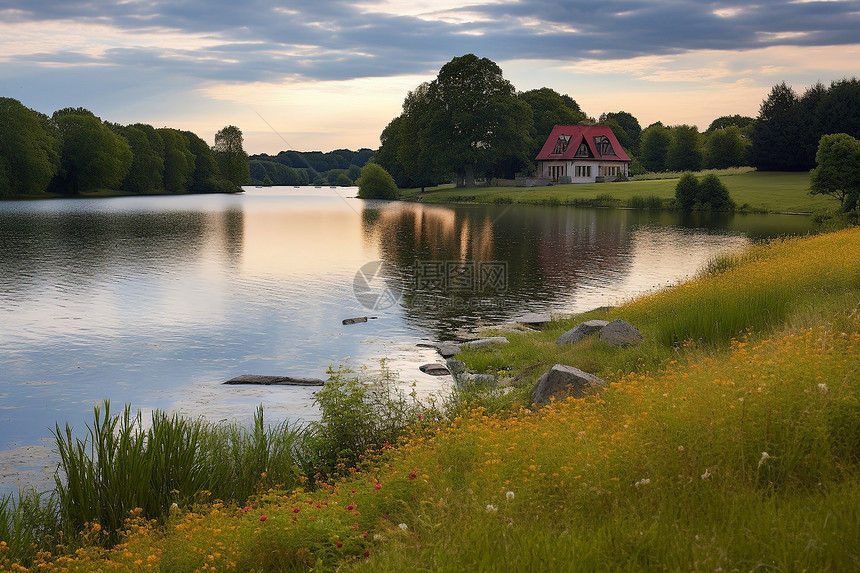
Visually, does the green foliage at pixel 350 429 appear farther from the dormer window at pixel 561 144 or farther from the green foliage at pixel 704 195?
the dormer window at pixel 561 144

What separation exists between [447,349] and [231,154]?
15980cm

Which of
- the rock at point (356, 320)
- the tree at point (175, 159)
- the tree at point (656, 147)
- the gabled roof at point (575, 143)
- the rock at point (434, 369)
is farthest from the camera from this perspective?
the tree at point (175, 159)

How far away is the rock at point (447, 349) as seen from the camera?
768 inches

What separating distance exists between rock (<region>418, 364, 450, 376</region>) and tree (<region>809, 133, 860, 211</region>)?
4539cm

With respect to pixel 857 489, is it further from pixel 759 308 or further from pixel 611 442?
pixel 759 308

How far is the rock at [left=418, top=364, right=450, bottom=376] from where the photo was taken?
58.0ft

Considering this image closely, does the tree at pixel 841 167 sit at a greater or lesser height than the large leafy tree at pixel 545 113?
lesser

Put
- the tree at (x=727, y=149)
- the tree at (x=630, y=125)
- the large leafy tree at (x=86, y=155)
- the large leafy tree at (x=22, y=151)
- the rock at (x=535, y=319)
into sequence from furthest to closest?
the tree at (x=630, y=125)
the tree at (x=727, y=149)
the large leafy tree at (x=86, y=155)
the large leafy tree at (x=22, y=151)
the rock at (x=535, y=319)

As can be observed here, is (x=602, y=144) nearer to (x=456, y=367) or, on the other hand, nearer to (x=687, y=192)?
(x=687, y=192)

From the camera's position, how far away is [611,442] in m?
7.64

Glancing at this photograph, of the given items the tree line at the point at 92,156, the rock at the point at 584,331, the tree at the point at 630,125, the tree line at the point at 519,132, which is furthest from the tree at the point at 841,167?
the tree at the point at 630,125

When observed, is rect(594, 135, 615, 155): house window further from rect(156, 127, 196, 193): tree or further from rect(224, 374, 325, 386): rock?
rect(224, 374, 325, 386): rock

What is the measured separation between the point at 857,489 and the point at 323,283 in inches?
1077

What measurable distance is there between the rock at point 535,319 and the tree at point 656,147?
116321 millimetres
